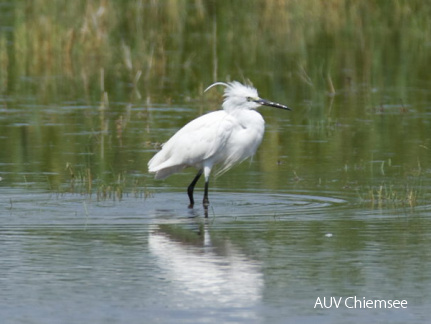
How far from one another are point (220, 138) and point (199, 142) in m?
0.19

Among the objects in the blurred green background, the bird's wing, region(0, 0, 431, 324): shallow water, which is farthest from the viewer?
the blurred green background

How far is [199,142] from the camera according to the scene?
1109cm

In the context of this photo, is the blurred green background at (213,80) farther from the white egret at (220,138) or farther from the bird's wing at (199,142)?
the bird's wing at (199,142)

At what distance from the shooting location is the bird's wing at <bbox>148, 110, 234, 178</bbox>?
1108 cm

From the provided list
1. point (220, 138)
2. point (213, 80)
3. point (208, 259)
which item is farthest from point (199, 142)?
point (213, 80)

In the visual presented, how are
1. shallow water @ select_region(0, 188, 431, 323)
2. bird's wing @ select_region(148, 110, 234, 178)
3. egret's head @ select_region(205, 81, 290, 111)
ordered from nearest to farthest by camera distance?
shallow water @ select_region(0, 188, 431, 323)
bird's wing @ select_region(148, 110, 234, 178)
egret's head @ select_region(205, 81, 290, 111)

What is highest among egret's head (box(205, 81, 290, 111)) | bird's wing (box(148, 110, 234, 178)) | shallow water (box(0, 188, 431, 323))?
egret's head (box(205, 81, 290, 111))

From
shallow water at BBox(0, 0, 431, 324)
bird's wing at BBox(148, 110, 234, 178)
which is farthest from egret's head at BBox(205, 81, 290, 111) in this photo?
shallow water at BBox(0, 0, 431, 324)

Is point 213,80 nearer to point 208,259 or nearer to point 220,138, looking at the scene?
point 220,138

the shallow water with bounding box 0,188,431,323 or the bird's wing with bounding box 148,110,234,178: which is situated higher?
the bird's wing with bounding box 148,110,234,178

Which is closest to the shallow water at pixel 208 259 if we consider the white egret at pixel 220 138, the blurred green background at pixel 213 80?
the white egret at pixel 220 138

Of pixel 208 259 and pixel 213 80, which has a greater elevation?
pixel 213 80

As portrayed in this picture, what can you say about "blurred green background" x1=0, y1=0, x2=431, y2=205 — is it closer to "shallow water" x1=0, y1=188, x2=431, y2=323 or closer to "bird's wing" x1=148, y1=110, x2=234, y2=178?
"bird's wing" x1=148, y1=110, x2=234, y2=178

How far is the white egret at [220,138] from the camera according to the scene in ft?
→ 36.4
